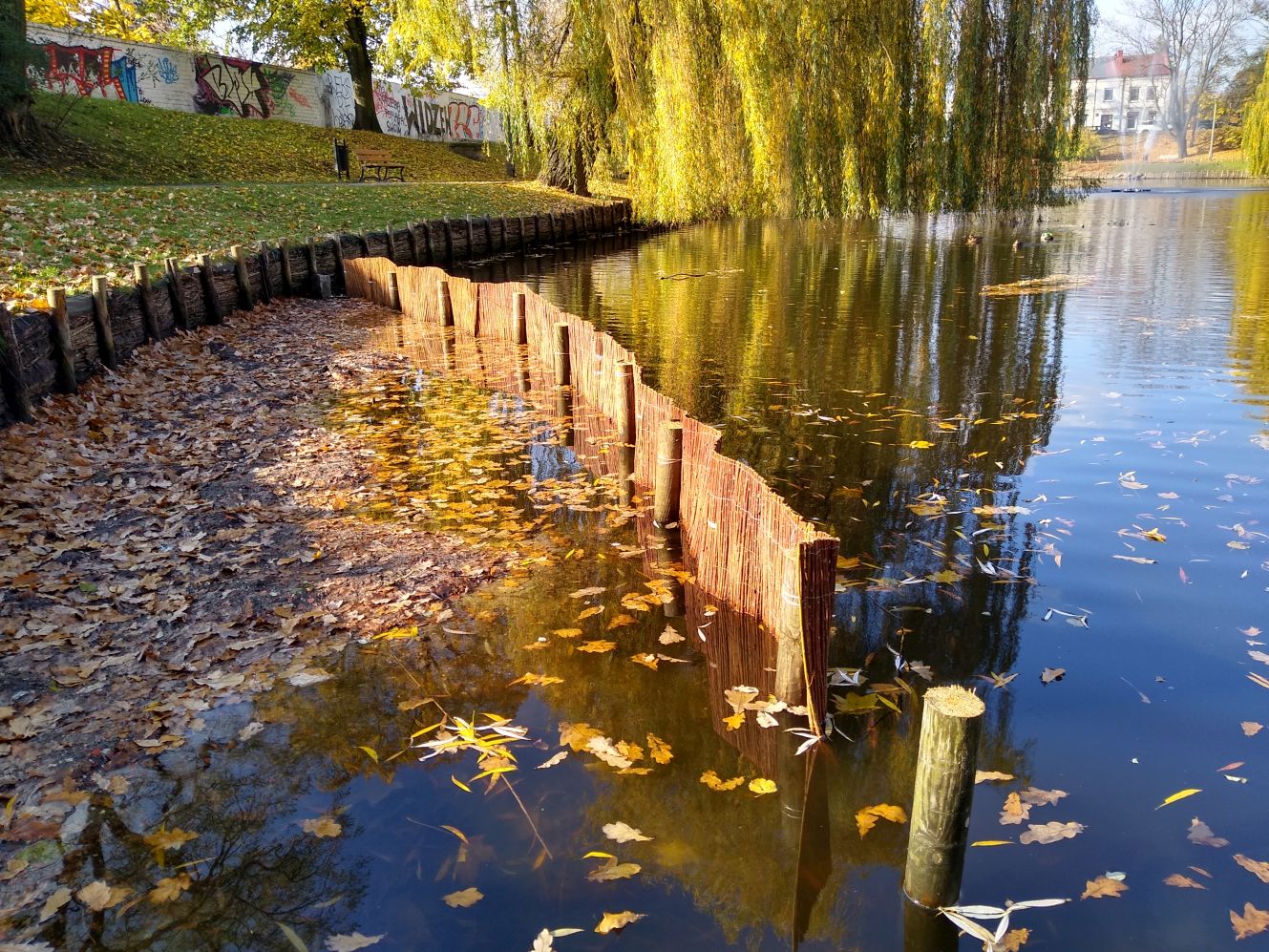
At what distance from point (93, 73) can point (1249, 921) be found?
37118 mm

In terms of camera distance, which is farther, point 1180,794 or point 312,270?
point 312,270

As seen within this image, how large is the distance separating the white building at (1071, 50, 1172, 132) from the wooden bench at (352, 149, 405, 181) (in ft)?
269

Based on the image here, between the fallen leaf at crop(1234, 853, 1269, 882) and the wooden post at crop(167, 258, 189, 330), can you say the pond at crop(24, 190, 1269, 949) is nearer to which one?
the fallen leaf at crop(1234, 853, 1269, 882)

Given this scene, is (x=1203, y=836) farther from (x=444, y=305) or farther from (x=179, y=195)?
(x=179, y=195)

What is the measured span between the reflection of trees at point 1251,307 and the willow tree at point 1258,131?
9.47 m

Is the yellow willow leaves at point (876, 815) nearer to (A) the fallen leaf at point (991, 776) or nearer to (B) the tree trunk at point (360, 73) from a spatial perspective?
(A) the fallen leaf at point (991, 776)

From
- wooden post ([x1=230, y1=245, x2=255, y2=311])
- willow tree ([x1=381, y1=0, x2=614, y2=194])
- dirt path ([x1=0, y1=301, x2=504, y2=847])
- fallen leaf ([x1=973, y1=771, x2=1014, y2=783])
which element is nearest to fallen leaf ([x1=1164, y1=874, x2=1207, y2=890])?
fallen leaf ([x1=973, y1=771, x2=1014, y2=783])

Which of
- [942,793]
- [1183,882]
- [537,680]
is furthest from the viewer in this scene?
[537,680]

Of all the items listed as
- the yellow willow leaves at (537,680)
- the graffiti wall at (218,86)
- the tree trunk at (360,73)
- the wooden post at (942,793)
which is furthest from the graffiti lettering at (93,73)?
the wooden post at (942,793)

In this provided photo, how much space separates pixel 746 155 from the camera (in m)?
16.1

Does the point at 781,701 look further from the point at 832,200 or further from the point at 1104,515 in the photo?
the point at 832,200

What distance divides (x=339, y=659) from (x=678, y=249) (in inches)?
1057

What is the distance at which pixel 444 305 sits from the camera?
52.4 ft

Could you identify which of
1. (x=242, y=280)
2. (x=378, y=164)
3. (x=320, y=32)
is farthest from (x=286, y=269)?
(x=320, y=32)
